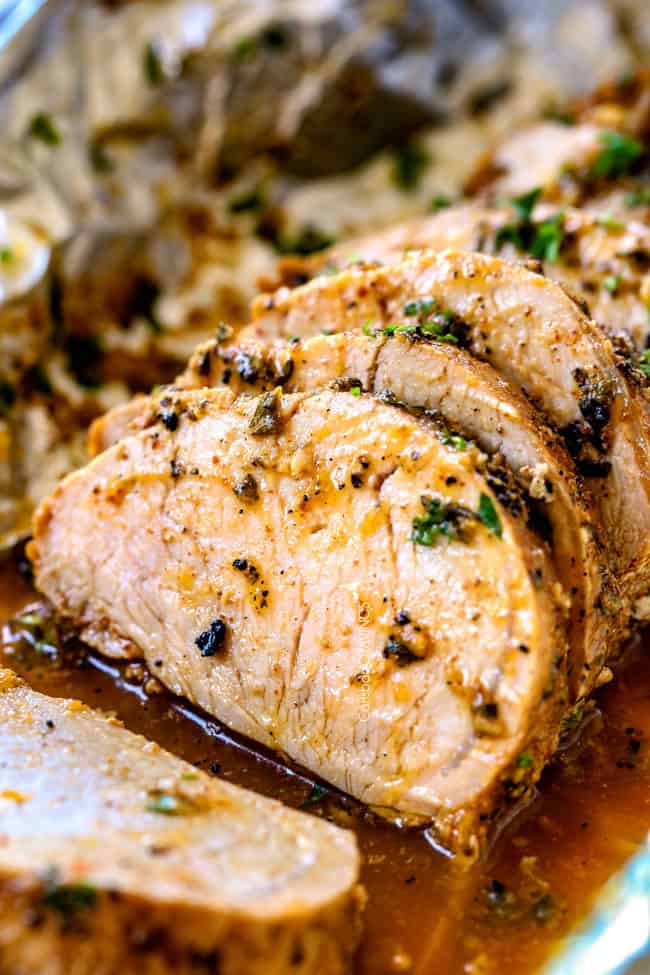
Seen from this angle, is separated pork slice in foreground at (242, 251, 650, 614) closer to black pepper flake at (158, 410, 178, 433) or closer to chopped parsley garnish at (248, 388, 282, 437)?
chopped parsley garnish at (248, 388, 282, 437)

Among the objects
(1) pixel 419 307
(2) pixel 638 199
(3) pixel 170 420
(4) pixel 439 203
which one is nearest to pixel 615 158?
(2) pixel 638 199

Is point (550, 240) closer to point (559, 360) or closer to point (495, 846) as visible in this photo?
point (559, 360)

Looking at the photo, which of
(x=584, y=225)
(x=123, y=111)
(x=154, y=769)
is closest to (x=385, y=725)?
(x=154, y=769)

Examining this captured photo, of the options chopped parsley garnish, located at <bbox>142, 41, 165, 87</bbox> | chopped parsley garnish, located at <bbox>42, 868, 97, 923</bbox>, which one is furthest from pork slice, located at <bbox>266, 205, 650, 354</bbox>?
chopped parsley garnish, located at <bbox>42, 868, 97, 923</bbox>

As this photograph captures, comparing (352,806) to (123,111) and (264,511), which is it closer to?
(264,511)

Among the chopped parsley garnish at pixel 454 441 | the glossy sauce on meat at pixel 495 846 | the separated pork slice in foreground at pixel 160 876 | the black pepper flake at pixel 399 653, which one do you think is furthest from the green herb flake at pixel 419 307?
the separated pork slice in foreground at pixel 160 876
